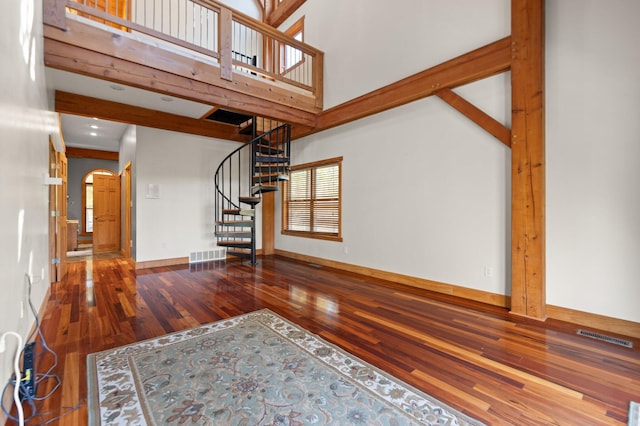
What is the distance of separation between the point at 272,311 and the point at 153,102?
4270mm

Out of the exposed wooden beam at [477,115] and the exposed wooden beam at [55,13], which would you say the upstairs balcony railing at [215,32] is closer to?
the exposed wooden beam at [55,13]

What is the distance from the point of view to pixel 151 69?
3609 mm

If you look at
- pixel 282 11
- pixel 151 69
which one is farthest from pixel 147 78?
pixel 282 11

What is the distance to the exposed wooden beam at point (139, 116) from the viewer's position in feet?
15.2

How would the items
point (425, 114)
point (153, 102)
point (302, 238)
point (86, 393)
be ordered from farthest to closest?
point (302, 238) < point (153, 102) < point (425, 114) < point (86, 393)

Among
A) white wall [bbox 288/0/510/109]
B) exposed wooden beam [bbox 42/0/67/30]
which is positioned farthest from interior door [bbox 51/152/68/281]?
white wall [bbox 288/0/510/109]

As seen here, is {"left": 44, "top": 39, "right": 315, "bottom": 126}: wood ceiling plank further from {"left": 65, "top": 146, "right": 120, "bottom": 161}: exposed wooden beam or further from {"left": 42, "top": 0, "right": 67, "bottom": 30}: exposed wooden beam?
{"left": 65, "top": 146, "right": 120, "bottom": 161}: exposed wooden beam

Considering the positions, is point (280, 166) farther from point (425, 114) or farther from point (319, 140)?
point (425, 114)

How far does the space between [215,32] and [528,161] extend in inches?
255

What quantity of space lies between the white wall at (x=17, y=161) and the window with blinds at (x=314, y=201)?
414 centimetres

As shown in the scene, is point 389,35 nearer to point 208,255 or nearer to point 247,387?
point 247,387

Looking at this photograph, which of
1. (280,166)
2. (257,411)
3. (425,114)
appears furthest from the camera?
(280,166)

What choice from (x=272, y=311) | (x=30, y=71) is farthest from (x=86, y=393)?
(x=30, y=71)

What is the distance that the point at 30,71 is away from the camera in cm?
232
